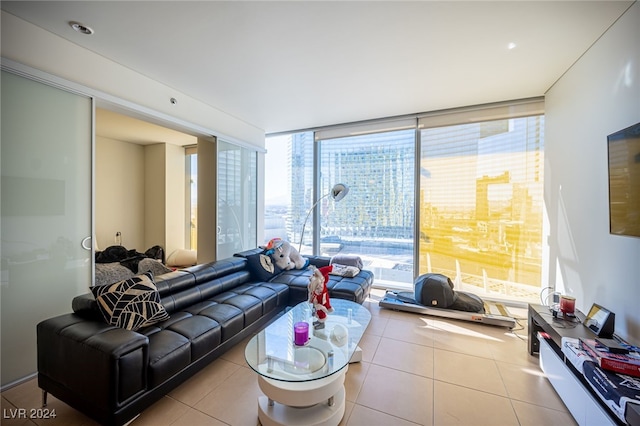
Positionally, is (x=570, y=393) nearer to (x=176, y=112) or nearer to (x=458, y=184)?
(x=458, y=184)

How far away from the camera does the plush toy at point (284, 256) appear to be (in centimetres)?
365

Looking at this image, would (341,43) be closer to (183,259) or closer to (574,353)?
(574,353)

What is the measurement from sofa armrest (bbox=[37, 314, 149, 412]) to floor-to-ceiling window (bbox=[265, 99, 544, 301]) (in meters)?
3.53

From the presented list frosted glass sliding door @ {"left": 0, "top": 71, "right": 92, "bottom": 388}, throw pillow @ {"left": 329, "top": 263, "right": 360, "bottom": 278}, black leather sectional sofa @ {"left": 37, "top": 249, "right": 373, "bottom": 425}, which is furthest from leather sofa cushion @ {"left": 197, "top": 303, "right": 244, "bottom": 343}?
throw pillow @ {"left": 329, "top": 263, "right": 360, "bottom": 278}

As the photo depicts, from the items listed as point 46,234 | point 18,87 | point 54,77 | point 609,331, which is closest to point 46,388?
point 46,234

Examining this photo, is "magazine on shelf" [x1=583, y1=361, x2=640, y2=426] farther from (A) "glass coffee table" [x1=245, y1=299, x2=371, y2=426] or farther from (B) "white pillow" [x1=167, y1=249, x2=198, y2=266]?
(B) "white pillow" [x1=167, y1=249, x2=198, y2=266]

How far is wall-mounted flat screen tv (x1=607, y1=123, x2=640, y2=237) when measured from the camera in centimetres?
167

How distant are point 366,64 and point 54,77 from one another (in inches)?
108

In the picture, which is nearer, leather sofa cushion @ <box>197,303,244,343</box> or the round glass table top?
the round glass table top

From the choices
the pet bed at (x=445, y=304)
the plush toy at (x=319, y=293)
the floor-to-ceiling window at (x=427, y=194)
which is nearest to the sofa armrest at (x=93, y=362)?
the plush toy at (x=319, y=293)

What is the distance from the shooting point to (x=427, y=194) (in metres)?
4.02

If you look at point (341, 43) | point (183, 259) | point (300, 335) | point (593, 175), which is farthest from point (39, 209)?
point (593, 175)

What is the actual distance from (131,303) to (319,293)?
1.45 metres

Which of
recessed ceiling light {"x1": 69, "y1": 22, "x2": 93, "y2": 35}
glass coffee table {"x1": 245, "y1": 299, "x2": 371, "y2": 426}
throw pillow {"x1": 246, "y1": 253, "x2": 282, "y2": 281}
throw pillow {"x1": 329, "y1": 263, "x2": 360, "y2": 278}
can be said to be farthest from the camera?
throw pillow {"x1": 329, "y1": 263, "x2": 360, "y2": 278}
